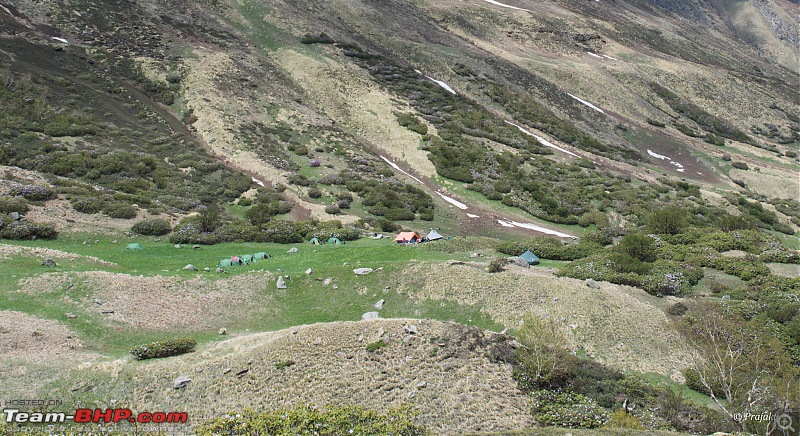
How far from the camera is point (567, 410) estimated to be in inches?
575

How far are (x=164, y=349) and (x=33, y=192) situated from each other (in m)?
21.6

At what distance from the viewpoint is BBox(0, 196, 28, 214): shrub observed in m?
28.4

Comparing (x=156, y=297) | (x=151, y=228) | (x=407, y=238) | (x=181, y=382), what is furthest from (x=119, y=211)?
(x=181, y=382)

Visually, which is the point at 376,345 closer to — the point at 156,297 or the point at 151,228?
the point at 156,297

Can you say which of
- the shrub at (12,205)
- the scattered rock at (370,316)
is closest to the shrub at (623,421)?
the scattered rock at (370,316)

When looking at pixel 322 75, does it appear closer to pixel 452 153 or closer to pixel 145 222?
pixel 452 153

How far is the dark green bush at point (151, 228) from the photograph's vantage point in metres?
30.8

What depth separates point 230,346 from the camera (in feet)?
55.8

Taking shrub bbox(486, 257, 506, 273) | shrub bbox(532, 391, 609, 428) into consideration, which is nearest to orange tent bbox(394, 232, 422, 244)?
shrub bbox(486, 257, 506, 273)

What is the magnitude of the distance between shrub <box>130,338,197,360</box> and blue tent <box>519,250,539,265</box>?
16.4 m

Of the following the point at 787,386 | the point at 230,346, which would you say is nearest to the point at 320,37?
the point at 230,346

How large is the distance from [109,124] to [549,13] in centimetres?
9990

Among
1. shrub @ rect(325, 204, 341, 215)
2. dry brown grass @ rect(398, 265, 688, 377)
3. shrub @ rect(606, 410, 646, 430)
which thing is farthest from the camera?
shrub @ rect(325, 204, 341, 215)

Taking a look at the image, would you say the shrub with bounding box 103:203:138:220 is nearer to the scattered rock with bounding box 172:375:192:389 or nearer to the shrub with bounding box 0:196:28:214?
the shrub with bounding box 0:196:28:214
